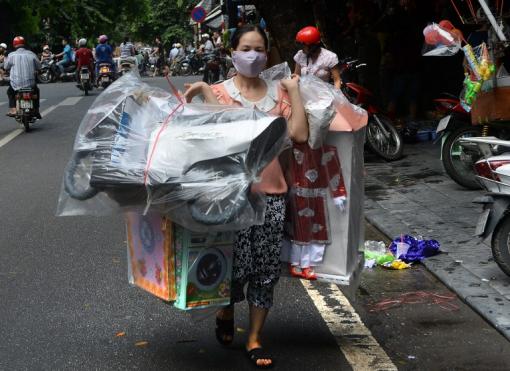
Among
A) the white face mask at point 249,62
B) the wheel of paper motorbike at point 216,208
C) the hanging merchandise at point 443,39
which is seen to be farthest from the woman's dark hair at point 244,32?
the hanging merchandise at point 443,39

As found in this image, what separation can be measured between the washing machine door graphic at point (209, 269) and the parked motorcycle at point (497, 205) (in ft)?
7.79

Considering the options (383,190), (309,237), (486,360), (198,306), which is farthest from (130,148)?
(383,190)

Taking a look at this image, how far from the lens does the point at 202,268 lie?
3748mm

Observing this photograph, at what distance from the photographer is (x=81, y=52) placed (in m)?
24.7

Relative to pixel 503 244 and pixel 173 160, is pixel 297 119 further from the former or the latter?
pixel 503 244

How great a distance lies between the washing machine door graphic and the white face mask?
88cm

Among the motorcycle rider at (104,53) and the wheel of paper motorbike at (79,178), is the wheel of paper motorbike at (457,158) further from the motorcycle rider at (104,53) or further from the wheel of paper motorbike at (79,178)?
the motorcycle rider at (104,53)

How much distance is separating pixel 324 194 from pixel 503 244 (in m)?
1.93

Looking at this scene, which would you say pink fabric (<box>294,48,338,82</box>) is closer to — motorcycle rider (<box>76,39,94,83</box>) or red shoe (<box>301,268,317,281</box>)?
red shoe (<box>301,268,317,281</box>)

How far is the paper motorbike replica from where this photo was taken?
348cm

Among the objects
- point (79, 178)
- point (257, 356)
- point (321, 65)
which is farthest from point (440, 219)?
point (79, 178)

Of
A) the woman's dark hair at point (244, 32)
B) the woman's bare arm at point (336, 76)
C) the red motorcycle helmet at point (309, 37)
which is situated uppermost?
the woman's dark hair at point (244, 32)

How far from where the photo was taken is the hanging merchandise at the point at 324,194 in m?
4.02

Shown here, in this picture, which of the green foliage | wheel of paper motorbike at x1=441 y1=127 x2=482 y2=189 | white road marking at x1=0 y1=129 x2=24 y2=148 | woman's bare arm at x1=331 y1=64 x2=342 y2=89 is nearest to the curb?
wheel of paper motorbike at x1=441 y1=127 x2=482 y2=189
